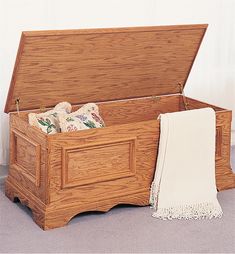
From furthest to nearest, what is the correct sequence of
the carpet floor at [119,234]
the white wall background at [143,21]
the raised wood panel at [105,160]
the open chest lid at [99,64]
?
the white wall background at [143,21] < the open chest lid at [99,64] < the raised wood panel at [105,160] < the carpet floor at [119,234]

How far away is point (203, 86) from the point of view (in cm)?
444

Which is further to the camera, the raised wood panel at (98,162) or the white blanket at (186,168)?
the white blanket at (186,168)

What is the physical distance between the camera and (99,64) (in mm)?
3451

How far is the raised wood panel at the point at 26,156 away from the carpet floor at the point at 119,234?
0.21 meters

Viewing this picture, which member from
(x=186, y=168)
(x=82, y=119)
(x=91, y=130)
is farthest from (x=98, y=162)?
(x=186, y=168)

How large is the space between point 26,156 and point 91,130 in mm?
391

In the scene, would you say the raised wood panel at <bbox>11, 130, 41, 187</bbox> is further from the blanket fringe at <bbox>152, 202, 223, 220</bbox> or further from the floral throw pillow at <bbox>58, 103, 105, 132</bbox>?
the blanket fringe at <bbox>152, 202, 223, 220</bbox>

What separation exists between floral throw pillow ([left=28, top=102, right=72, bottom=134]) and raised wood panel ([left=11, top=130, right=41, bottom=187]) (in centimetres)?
10

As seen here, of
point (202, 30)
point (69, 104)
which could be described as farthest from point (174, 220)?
point (202, 30)

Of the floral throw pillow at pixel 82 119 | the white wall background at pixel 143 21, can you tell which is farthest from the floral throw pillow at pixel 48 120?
the white wall background at pixel 143 21

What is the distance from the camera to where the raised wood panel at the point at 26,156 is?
10.3 feet

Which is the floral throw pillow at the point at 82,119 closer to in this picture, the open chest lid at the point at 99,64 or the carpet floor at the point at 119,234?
the open chest lid at the point at 99,64

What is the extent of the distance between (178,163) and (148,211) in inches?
11.5

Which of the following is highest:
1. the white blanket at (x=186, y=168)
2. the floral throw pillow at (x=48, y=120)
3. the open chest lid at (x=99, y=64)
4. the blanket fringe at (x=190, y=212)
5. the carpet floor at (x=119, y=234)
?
the open chest lid at (x=99, y=64)
